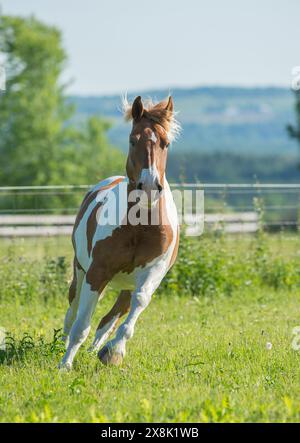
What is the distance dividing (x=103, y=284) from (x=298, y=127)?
131 ft

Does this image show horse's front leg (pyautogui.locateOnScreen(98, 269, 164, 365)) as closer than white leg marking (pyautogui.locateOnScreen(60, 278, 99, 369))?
Yes

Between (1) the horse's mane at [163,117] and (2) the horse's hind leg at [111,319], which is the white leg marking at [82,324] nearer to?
(2) the horse's hind leg at [111,319]

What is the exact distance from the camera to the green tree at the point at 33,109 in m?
44.5

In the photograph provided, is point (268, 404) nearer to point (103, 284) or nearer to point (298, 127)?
point (103, 284)

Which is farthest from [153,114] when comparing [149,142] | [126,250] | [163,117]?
[126,250]

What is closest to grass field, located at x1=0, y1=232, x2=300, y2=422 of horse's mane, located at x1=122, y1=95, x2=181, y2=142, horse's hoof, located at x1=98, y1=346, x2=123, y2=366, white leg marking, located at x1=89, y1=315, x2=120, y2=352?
horse's hoof, located at x1=98, y1=346, x2=123, y2=366

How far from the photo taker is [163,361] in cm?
747

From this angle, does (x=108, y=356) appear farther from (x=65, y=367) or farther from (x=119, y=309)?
(x=119, y=309)

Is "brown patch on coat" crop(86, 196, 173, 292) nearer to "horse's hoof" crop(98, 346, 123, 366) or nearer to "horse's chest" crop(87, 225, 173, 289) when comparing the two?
"horse's chest" crop(87, 225, 173, 289)

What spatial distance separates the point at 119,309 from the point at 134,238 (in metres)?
1.22

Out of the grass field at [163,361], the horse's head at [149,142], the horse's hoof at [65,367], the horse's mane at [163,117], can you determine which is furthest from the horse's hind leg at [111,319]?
the horse's mane at [163,117]

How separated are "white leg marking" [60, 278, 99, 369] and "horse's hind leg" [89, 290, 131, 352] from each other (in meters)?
0.74

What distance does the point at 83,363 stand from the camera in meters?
7.36

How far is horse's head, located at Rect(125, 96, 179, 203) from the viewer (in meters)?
6.79
